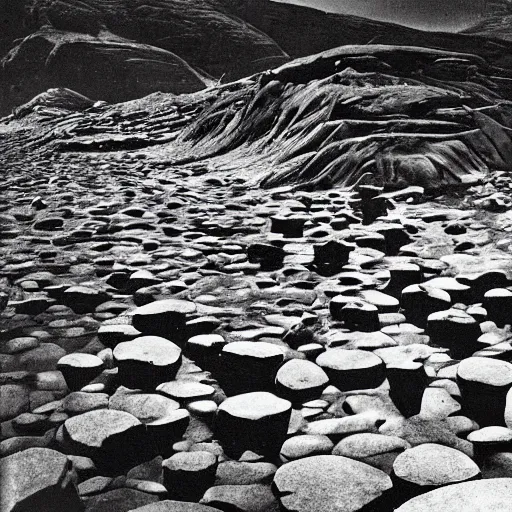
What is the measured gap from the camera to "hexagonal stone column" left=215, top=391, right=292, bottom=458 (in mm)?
1249

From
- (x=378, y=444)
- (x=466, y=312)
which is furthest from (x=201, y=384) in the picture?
(x=466, y=312)

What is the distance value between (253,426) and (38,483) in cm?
45

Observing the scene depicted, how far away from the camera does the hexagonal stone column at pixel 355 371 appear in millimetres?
1524

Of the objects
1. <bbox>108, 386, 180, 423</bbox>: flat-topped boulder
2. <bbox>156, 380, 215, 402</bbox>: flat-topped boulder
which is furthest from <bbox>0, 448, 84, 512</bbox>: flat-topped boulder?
<bbox>156, 380, 215, 402</bbox>: flat-topped boulder

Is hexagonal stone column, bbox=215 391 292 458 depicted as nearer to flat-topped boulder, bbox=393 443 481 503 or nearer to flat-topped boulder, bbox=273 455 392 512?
flat-topped boulder, bbox=273 455 392 512

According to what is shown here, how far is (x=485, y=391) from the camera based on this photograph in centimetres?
137

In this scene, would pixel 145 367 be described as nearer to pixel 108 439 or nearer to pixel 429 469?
pixel 108 439

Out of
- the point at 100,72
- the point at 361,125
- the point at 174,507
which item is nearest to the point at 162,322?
the point at 174,507

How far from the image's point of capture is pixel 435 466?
1.11 meters

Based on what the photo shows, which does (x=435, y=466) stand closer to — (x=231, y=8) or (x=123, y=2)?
(x=231, y=8)

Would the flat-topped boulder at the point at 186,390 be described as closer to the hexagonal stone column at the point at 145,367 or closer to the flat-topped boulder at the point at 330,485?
the hexagonal stone column at the point at 145,367

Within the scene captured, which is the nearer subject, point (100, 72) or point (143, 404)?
point (143, 404)

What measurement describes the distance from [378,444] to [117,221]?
2711mm

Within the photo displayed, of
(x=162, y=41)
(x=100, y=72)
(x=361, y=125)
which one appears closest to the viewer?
(x=361, y=125)
